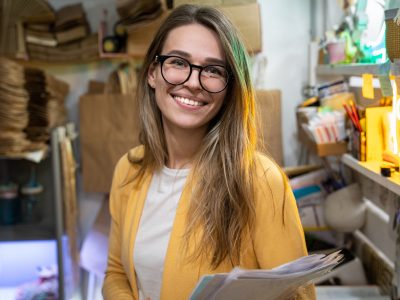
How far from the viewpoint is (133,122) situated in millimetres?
2148

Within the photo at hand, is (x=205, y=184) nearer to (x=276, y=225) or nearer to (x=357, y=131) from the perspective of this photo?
(x=276, y=225)

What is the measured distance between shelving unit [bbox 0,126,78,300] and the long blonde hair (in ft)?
4.08

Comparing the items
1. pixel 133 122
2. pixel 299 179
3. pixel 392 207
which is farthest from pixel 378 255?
pixel 133 122

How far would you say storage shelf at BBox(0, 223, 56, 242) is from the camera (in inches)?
85.7

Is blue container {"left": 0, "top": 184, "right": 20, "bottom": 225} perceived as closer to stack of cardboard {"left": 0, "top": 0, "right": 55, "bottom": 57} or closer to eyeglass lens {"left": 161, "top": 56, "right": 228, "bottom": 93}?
stack of cardboard {"left": 0, "top": 0, "right": 55, "bottom": 57}

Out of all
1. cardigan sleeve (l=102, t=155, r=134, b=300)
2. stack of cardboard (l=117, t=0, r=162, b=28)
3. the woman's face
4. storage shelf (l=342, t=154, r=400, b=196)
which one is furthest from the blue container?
storage shelf (l=342, t=154, r=400, b=196)

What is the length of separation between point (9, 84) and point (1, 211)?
2.09ft

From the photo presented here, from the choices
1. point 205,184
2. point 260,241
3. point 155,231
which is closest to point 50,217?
point 155,231

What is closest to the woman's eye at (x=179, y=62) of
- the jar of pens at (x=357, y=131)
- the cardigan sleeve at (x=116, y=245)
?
the cardigan sleeve at (x=116, y=245)

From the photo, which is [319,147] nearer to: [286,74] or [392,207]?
[392,207]

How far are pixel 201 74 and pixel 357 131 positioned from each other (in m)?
0.80

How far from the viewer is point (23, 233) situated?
2.20 m

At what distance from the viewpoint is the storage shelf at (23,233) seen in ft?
7.14

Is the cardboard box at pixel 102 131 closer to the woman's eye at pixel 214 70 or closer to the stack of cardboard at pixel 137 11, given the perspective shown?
the stack of cardboard at pixel 137 11
